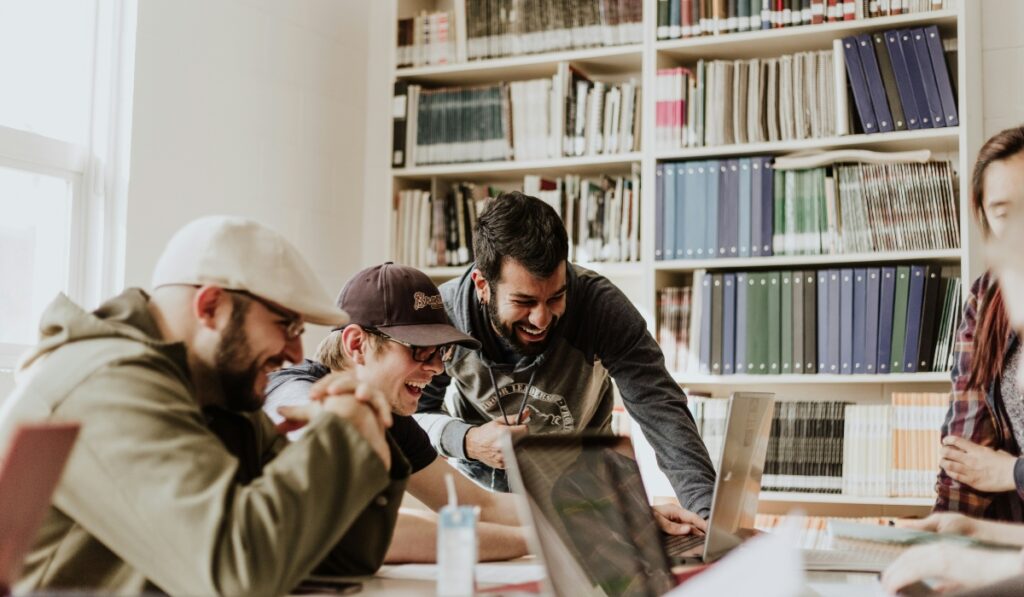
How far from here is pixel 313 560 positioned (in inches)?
48.2

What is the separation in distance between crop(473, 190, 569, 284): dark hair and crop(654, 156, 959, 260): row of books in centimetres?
123

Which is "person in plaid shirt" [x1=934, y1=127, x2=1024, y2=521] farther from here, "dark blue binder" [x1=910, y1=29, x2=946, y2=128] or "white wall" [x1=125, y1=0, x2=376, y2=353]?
"white wall" [x1=125, y1=0, x2=376, y2=353]

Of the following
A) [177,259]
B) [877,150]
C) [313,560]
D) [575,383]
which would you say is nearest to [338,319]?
[177,259]

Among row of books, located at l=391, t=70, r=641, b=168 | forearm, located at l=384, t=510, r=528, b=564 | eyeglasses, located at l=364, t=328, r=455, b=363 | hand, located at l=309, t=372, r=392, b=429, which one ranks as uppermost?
row of books, located at l=391, t=70, r=641, b=168

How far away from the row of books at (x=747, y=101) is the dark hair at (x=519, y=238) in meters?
1.31

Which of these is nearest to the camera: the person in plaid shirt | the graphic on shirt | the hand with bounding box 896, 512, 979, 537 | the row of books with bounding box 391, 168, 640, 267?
the hand with bounding box 896, 512, 979, 537

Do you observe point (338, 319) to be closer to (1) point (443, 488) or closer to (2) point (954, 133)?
(1) point (443, 488)

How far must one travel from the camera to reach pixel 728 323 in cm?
348

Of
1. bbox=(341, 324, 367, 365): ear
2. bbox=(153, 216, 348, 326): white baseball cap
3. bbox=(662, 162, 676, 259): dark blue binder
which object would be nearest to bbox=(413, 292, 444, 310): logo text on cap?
bbox=(341, 324, 367, 365): ear

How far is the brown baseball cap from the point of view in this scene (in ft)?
6.70

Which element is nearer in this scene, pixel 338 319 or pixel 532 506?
pixel 532 506

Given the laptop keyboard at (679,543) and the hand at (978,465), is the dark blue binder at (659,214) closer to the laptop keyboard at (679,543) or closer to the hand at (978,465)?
the hand at (978,465)

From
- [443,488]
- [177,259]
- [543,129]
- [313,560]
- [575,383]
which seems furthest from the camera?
[543,129]

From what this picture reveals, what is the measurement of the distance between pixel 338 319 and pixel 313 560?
1.09 ft
